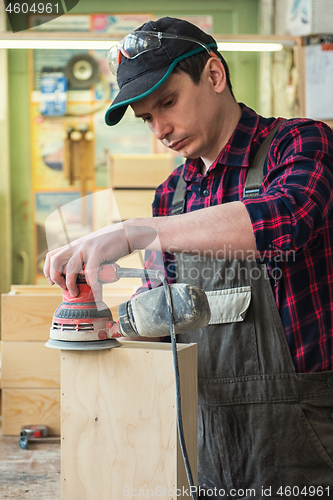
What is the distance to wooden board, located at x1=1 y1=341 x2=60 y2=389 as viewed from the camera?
2.22 metres

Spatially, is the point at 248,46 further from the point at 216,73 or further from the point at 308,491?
the point at 308,491

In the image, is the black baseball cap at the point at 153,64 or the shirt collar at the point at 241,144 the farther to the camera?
the shirt collar at the point at 241,144

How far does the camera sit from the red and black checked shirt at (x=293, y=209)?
960mm

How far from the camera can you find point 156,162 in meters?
2.58

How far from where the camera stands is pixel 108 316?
1.02 metres

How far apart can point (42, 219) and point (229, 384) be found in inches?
123

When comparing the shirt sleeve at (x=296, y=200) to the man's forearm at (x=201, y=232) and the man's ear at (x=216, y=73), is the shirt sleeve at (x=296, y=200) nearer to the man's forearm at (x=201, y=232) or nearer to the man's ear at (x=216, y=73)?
the man's forearm at (x=201, y=232)

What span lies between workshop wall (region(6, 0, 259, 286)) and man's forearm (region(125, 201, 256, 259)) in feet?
10.8

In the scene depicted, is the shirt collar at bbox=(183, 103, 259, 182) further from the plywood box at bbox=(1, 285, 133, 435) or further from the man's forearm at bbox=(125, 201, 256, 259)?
the plywood box at bbox=(1, 285, 133, 435)

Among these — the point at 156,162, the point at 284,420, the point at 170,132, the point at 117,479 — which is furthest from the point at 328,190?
the point at 156,162

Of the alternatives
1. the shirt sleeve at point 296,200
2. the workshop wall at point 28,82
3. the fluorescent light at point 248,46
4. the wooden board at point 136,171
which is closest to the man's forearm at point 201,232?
the shirt sleeve at point 296,200

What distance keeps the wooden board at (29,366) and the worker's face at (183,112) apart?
129 centimetres

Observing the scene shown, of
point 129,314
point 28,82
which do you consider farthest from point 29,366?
point 28,82

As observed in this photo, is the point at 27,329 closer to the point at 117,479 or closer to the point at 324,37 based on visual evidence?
the point at 117,479
